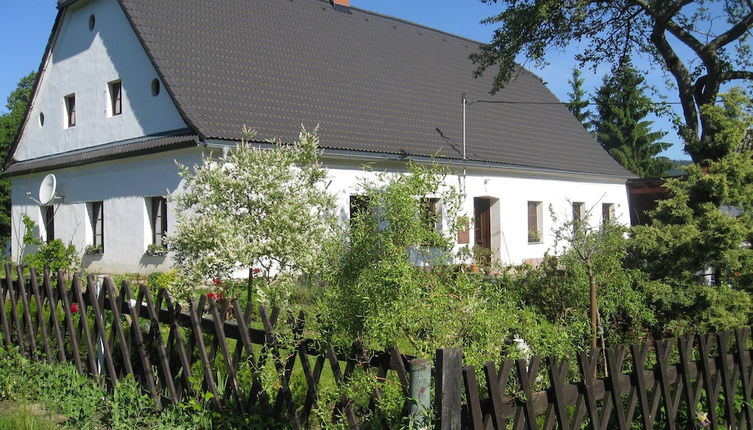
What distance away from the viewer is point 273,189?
214 inches

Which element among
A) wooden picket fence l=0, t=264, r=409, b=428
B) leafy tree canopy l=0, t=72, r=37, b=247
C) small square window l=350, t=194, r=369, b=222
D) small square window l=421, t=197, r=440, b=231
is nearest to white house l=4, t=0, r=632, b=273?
wooden picket fence l=0, t=264, r=409, b=428

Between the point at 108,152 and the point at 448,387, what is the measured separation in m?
13.8

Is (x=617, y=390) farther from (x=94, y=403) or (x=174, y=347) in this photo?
(x=94, y=403)

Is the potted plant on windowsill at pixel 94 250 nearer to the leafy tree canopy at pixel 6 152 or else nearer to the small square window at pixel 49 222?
the small square window at pixel 49 222

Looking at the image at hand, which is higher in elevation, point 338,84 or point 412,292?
point 338,84

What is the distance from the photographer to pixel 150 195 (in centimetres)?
1392

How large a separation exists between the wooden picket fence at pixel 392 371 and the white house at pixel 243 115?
6.10 meters

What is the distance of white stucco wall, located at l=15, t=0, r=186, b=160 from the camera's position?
14.6 meters

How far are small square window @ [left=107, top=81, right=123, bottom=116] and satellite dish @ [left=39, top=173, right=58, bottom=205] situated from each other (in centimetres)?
237

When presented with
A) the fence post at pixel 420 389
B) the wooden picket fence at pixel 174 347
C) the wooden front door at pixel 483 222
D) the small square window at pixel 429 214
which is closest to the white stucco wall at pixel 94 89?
the wooden picket fence at pixel 174 347

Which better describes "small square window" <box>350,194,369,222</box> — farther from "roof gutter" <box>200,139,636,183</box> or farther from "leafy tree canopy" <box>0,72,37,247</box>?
"leafy tree canopy" <box>0,72,37,247</box>

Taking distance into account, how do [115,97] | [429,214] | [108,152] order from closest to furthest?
[429,214] < [108,152] < [115,97]

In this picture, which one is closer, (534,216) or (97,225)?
(97,225)

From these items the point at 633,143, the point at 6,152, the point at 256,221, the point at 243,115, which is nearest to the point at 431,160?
the point at 243,115
